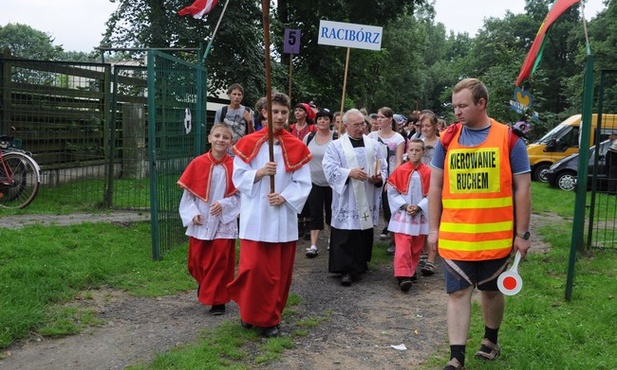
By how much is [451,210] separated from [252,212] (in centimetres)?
175

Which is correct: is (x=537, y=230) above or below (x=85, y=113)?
below

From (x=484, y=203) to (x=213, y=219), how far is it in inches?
105

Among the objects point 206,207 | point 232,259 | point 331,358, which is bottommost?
point 331,358

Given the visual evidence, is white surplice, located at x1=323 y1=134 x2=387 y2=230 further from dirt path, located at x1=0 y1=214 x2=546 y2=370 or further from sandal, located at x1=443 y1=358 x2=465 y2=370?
sandal, located at x1=443 y1=358 x2=465 y2=370

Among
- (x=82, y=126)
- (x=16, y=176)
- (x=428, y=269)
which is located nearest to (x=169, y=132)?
(x=428, y=269)

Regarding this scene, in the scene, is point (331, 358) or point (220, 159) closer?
point (331, 358)

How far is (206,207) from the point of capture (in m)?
6.46

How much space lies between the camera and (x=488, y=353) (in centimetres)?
504

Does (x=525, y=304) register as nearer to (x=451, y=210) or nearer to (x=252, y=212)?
(x=451, y=210)

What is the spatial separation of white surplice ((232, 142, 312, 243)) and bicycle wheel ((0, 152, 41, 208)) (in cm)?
602

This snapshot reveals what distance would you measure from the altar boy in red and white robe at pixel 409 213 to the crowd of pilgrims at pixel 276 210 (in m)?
0.01

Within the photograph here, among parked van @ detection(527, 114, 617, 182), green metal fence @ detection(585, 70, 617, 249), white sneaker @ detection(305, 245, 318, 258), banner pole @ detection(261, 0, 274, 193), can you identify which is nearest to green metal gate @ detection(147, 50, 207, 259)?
white sneaker @ detection(305, 245, 318, 258)

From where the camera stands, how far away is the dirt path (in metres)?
5.04

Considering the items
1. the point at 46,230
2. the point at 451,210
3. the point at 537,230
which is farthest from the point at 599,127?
the point at 46,230
